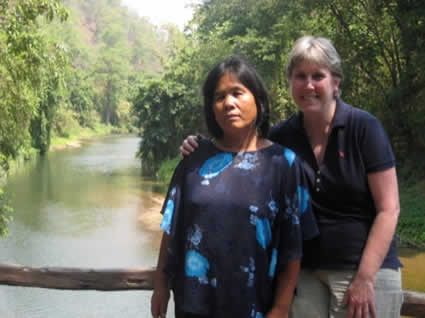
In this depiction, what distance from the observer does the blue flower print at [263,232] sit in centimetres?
156

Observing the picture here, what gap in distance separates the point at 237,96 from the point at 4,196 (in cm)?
644

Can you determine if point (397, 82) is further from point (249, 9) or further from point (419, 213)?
point (249, 9)

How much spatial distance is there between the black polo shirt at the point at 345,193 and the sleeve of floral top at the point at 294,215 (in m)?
0.07

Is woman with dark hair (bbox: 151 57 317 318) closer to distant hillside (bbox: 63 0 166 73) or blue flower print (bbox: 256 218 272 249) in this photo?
blue flower print (bbox: 256 218 272 249)

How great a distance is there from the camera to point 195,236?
1.59 metres

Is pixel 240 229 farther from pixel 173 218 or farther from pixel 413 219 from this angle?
pixel 413 219

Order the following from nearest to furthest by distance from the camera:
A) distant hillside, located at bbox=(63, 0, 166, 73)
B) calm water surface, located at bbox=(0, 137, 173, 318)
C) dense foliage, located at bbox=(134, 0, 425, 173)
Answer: calm water surface, located at bbox=(0, 137, 173, 318) < dense foliage, located at bbox=(134, 0, 425, 173) < distant hillside, located at bbox=(63, 0, 166, 73)

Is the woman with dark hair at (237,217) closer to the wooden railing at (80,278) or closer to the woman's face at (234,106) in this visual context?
the woman's face at (234,106)

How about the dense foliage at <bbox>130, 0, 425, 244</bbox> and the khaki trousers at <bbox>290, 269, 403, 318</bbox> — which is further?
the dense foliage at <bbox>130, 0, 425, 244</bbox>

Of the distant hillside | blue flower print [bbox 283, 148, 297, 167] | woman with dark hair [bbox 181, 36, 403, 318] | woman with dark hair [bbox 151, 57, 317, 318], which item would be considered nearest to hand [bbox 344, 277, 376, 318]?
woman with dark hair [bbox 181, 36, 403, 318]

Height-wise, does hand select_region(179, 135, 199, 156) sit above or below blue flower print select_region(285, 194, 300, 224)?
above

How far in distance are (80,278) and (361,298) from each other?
138cm

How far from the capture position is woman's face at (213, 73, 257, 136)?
1.62 metres

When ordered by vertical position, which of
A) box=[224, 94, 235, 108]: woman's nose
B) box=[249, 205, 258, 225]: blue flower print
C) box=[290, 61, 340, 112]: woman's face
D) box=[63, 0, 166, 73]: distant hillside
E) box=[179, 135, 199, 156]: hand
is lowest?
box=[249, 205, 258, 225]: blue flower print
